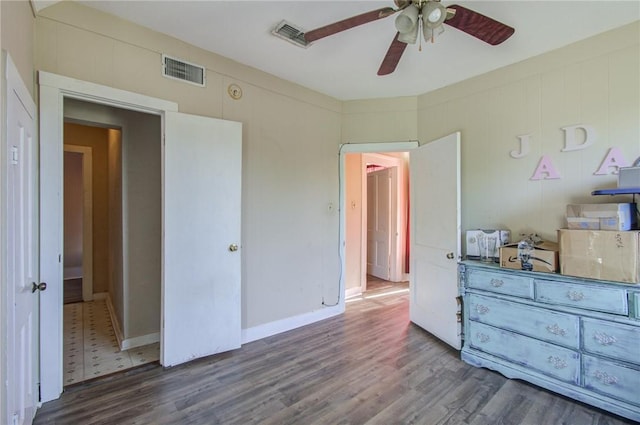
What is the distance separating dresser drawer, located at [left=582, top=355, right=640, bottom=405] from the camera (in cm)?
190

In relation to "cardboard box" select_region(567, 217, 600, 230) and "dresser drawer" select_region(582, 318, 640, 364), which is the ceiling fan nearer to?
"cardboard box" select_region(567, 217, 600, 230)

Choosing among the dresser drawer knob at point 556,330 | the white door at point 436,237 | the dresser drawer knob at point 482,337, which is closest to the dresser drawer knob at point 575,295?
the dresser drawer knob at point 556,330

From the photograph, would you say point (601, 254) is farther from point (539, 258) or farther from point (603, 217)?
point (539, 258)

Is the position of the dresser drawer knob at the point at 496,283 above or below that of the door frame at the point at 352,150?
below

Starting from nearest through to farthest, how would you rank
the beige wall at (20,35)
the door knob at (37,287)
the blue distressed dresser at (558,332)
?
the beige wall at (20,35) → the door knob at (37,287) → the blue distressed dresser at (558,332)

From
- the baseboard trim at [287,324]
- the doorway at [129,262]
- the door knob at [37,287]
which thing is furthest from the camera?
the baseboard trim at [287,324]

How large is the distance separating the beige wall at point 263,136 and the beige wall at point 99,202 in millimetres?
2834

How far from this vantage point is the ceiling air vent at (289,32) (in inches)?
91.2

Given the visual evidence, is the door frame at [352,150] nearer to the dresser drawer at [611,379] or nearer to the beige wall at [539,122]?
the beige wall at [539,122]

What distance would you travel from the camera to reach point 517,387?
2307mm

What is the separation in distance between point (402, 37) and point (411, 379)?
2433 millimetres

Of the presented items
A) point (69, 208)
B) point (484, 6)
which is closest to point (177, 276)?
point (484, 6)

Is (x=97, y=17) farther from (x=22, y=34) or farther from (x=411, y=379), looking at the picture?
(x=411, y=379)

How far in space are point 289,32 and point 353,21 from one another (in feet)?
2.80
